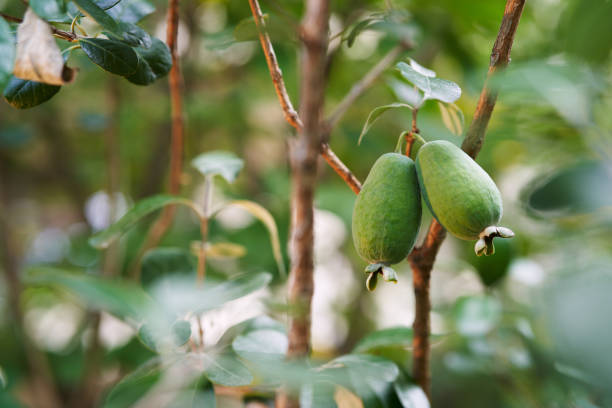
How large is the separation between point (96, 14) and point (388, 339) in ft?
1.73

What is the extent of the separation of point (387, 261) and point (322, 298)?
62.0 inches

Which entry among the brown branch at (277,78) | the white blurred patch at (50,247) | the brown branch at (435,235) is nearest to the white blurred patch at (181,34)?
the white blurred patch at (50,247)

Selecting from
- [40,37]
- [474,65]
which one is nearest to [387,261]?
[40,37]

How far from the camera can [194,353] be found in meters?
0.55

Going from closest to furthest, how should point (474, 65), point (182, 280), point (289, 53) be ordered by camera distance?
point (182, 280), point (474, 65), point (289, 53)

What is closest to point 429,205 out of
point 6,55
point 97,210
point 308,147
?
point 308,147

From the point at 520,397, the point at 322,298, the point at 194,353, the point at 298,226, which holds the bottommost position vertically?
the point at 322,298

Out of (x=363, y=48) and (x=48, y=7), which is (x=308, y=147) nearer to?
(x=48, y=7)

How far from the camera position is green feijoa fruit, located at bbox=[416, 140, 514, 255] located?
16.5 inches

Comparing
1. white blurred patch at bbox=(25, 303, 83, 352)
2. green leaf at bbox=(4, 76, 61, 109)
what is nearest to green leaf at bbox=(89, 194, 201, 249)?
green leaf at bbox=(4, 76, 61, 109)

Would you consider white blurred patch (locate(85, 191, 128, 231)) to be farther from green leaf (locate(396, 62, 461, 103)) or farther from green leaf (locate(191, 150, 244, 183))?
green leaf (locate(396, 62, 461, 103))

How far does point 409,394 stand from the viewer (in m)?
0.54

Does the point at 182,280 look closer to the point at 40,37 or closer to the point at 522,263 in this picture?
the point at 40,37

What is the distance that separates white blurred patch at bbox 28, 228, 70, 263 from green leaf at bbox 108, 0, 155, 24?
4.36ft
